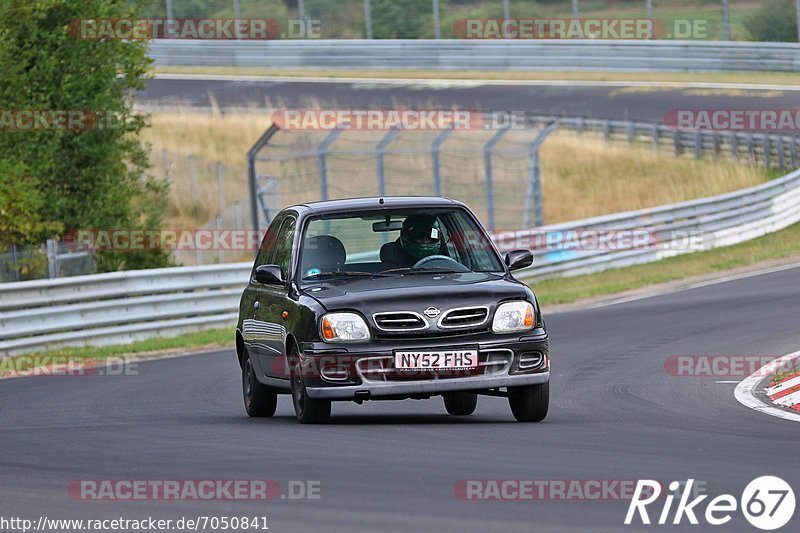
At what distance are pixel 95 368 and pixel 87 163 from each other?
663 centimetres

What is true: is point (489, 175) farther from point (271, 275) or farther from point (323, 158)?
point (271, 275)

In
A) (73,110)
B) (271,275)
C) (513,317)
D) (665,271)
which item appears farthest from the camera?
(665,271)

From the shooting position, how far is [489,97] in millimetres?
45656

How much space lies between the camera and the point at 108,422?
454 inches

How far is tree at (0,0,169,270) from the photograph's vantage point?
22.6 meters

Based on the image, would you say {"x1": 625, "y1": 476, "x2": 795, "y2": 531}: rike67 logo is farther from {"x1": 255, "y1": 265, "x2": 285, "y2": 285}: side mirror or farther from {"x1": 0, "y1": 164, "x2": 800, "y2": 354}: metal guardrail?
{"x1": 0, "y1": 164, "x2": 800, "y2": 354}: metal guardrail

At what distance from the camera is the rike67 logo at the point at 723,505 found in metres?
6.48

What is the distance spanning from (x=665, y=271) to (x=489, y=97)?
19.1m

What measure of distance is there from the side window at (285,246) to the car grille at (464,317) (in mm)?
1600

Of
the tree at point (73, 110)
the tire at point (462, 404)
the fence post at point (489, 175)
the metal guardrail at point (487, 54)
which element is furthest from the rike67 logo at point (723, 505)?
the metal guardrail at point (487, 54)

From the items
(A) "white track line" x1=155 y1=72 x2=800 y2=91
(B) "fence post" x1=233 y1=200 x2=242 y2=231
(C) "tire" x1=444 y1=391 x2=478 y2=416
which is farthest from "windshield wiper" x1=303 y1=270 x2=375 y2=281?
(A) "white track line" x1=155 y1=72 x2=800 y2=91

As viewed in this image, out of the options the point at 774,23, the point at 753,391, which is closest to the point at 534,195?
the point at 774,23

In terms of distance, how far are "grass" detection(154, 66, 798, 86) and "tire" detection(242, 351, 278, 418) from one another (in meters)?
33.9

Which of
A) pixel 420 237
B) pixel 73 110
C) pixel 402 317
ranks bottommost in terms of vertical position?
pixel 402 317
